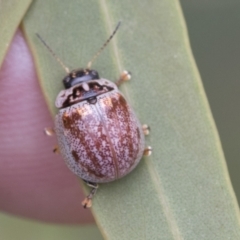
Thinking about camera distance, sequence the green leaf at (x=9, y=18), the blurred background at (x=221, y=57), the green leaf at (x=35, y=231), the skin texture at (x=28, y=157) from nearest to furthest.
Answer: the green leaf at (x=9, y=18)
the skin texture at (x=28, y=157)
the blurred background at (x=221, y=57)
the green leaf at (x=35, y=231)

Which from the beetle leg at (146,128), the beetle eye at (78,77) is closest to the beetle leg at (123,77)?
the beetle eye at (78,77)

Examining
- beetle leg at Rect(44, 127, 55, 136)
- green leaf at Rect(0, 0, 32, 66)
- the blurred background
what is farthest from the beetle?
the blurred background

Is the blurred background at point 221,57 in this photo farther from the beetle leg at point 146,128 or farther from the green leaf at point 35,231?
the beetle leg at point 146,128

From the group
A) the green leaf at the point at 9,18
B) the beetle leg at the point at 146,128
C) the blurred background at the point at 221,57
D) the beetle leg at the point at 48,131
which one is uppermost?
the green leaf at the point at 9,18

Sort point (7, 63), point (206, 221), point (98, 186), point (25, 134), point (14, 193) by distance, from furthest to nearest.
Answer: point (14, 193) → point (25, 134) → point (7, 63) → point (98, 186) → point (206, 221)

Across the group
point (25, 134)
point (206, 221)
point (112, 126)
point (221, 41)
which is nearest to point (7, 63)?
point (25, 134)

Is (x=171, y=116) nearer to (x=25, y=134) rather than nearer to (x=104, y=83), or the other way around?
(x=104, y=83)
